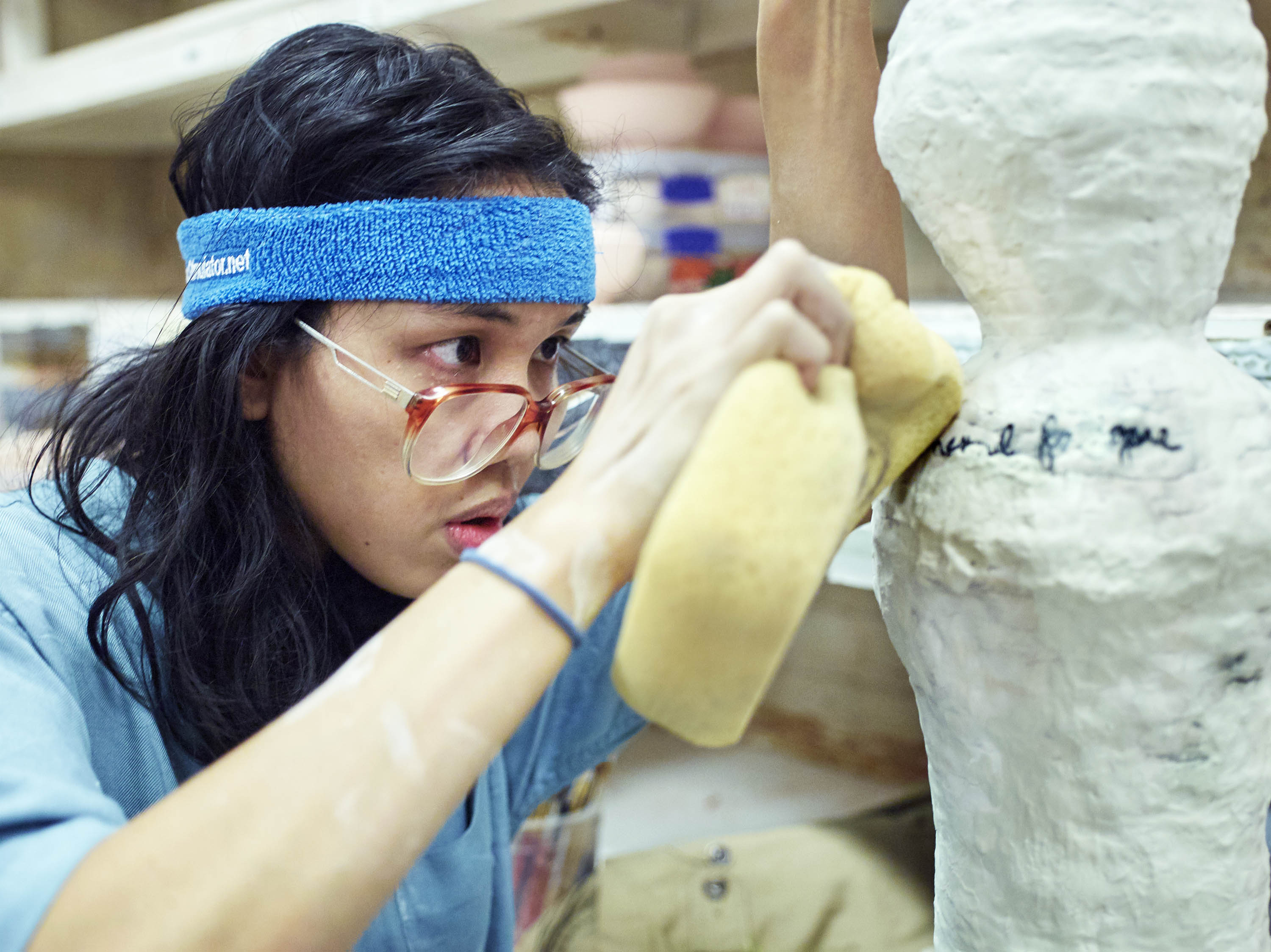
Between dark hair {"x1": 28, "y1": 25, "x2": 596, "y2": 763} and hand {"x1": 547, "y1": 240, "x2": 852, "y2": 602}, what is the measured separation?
31 cm

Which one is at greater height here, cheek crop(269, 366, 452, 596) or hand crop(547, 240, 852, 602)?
hand crop(547, 240, 852, 602)

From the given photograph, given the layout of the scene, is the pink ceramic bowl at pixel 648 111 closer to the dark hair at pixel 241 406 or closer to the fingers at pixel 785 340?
the dark hair at pixel 241 406

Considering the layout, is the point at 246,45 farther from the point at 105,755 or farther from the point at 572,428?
the point at 105,755

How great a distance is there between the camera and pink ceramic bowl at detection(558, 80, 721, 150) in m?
1.22

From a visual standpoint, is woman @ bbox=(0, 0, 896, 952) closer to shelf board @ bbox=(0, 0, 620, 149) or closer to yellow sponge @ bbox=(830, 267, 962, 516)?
yellow sponge @ bbox=(830, 267, 962, 516)

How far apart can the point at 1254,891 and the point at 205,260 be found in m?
0.78

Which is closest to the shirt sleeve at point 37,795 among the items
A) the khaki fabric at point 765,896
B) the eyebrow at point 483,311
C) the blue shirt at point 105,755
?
the blue shirt at point 105,755

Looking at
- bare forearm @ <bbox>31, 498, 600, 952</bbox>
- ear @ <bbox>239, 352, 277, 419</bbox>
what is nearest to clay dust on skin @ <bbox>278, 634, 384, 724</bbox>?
bare forearm @ <bbox>31, 498, 600, 952</bbox>

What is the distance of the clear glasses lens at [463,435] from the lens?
2.18ft

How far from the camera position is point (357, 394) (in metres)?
0.67

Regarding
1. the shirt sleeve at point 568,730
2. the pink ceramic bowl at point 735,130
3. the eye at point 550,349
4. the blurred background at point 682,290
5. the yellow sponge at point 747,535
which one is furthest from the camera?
the pink ceramic bowl at point 735,130

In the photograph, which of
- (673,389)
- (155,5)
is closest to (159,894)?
(673,389)

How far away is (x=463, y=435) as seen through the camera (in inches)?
26.4

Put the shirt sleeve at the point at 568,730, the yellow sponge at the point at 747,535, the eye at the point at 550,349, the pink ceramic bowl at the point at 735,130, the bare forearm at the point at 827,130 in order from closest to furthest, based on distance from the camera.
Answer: the yellow sponge at the point at 747,535 → the bare forearm at the point at 827,130 → the eye at the point at 550,349 → the shirt sleeve at the point at 568,730 → the pink ceramic bowl at the point at 735,130
